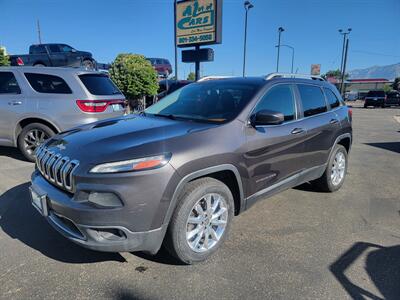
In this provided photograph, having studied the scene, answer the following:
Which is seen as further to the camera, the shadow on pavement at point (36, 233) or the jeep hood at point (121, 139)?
the shadow on pavement at point (36, 233)

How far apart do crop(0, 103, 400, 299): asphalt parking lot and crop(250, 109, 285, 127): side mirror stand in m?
1.22

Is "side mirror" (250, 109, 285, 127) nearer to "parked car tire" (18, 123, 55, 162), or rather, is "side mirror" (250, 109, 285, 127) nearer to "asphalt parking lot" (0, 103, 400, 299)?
"asphalt parking lot" (0, 103, 400, 299)

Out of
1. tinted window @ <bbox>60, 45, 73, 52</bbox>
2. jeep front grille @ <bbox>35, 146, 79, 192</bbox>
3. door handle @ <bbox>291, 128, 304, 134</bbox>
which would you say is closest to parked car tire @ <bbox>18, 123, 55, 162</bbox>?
jeep front grille @ <bbox>35, 146, 79, 192</bbox>

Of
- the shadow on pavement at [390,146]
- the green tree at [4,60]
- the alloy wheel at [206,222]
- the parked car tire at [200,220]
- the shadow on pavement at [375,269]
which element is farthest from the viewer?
the green tree at [4,60]

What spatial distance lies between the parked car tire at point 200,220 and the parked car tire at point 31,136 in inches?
170

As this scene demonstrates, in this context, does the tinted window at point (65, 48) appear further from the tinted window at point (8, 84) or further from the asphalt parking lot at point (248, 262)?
the asphalt parking lot at point (248, 262)

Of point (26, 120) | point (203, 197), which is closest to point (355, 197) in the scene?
point (203, 197)

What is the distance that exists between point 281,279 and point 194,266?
76 centimetres

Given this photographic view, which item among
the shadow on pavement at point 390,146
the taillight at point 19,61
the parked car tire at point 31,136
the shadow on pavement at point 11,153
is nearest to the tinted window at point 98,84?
the parked car tire at point 31,136

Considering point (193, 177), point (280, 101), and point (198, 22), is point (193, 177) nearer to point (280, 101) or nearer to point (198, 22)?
point (280, 101)

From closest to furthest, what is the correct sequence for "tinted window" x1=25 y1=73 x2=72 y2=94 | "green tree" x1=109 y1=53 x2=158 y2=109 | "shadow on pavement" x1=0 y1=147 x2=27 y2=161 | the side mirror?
the side mirror → "tinted window" x1=25 y1=73 x2=72 y2=94 → "shadow on pavement" x1=0 y1=147 x2=27 y2=161 → "green tree" x1=109 y1=53 x2=158 y2=109

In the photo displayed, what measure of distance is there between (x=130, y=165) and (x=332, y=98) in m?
3.69

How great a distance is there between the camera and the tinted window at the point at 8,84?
615cm

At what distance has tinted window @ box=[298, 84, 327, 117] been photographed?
4126mm
